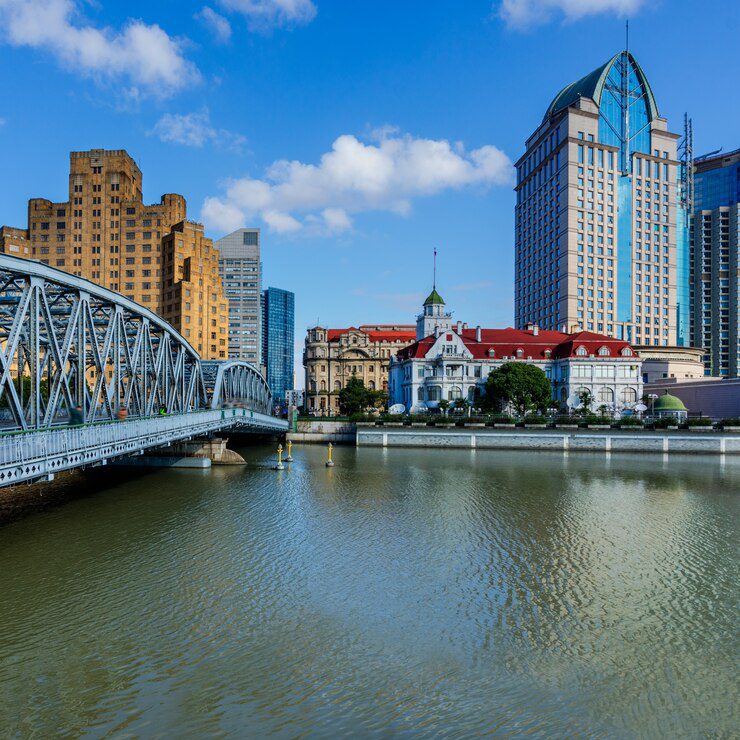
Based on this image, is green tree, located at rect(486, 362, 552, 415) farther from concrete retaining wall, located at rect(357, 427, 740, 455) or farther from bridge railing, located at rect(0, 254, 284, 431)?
bridge railing, located at rect(0, 254, 284, 431)

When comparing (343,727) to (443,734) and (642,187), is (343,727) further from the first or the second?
(642,187)

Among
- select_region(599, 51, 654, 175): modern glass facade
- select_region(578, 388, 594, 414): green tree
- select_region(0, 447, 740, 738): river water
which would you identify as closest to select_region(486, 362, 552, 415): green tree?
select_region(578, 388, 594, 414): green tree

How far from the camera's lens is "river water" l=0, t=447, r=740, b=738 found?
43.6 feet

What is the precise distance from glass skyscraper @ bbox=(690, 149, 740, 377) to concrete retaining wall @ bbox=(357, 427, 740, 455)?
4230 inches

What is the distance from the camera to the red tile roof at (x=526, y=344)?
10088 cm

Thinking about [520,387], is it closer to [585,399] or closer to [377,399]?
[585,399]

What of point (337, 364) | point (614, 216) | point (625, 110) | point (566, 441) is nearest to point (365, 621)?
point (566, 441)

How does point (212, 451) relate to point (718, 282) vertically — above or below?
below

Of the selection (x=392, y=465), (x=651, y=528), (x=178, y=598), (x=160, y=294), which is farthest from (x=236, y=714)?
(x=160, y=294)

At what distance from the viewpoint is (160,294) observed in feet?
378

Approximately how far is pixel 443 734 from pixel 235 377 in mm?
58978

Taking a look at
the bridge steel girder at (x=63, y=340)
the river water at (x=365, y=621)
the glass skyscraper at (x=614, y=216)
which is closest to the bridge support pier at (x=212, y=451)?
the bridge steel girder at (x=63, y=340)

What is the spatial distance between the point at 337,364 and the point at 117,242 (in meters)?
55.8

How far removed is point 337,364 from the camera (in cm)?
14000
